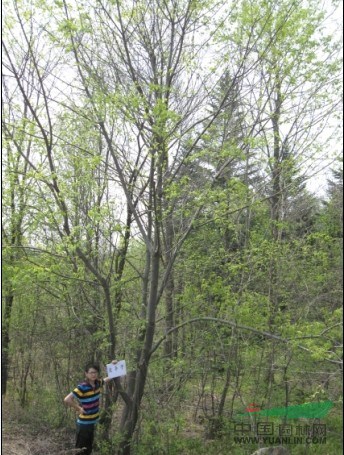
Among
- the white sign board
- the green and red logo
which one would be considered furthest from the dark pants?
the green and red logo

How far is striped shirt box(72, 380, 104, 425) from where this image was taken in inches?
201

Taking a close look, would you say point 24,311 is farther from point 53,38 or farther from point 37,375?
point 53,38

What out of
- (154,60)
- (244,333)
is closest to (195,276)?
(244,333)

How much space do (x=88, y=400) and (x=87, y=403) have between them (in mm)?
39

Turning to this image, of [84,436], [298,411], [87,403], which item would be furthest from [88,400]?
[298,411]

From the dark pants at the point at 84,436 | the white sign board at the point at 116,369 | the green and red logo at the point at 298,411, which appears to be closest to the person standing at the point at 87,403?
the dark pants at the point at 84,436

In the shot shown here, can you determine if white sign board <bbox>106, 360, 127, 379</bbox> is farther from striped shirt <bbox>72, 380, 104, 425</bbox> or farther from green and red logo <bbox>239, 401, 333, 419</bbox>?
green and red logo <bbox>239, 401, 333, 419</bbox>

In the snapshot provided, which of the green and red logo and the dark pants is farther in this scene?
the green and red logo

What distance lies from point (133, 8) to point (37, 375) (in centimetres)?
616

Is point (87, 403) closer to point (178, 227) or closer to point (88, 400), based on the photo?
point (88, 400)

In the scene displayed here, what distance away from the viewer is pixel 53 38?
195 inches

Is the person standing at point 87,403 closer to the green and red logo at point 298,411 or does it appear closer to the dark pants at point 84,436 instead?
the dark pants at point 84,436

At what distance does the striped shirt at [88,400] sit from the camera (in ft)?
16.8

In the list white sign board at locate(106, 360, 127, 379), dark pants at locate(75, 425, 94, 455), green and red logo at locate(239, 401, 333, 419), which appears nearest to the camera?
white sign board at locate(106, 360, 127, 379)
